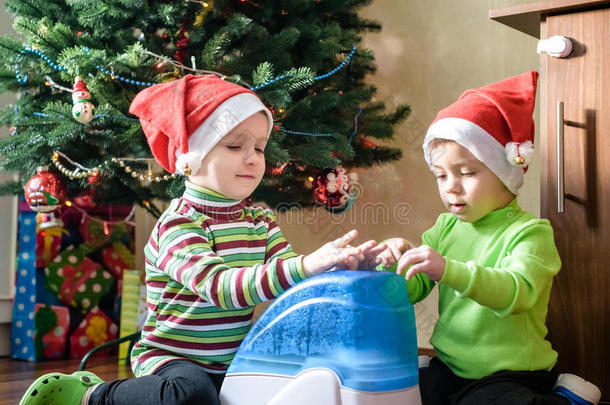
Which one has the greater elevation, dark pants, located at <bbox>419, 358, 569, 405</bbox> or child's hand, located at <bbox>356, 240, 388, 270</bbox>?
child's hand, located at <bbox>356, 240, 388, 270</bbox>

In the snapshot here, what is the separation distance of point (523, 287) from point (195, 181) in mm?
528

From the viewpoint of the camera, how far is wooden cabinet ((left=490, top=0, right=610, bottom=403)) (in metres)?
1.17

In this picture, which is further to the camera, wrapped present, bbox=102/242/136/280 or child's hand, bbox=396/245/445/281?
wrapped present, bbox=102/242/136/280

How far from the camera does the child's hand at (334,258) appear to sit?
0.95 m

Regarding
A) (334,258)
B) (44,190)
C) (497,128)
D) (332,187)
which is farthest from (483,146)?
(44,190)

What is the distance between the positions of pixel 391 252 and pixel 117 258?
1.33 metres

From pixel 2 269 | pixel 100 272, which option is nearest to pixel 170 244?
pixel 100 272

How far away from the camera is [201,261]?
102 cm

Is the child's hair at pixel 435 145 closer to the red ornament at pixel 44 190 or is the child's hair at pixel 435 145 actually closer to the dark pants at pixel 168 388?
the dark pants at pixel 168 388

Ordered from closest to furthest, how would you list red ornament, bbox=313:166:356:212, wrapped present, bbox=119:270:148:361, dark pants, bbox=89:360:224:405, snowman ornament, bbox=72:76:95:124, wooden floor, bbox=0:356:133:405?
dark pants, bbox=89:360:224:405 → snowman ornament, bbox=72:76:95:124 → wooden floor, bbox=0:356:133:405 → red ornament, bbox=313:166:356:212 → wrapped present, bbox=119:270:148:361

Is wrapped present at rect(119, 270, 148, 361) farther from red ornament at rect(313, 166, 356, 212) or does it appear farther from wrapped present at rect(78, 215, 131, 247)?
red ornament at rect(313, 166, 356, 212)

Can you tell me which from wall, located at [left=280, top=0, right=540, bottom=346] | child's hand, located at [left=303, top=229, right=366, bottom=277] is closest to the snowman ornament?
child's hand, located at [left=303, top=229, right=366, bottom=277]

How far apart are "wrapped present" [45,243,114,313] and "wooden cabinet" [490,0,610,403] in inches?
53.7

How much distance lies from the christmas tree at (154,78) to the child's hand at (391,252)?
48 cm
